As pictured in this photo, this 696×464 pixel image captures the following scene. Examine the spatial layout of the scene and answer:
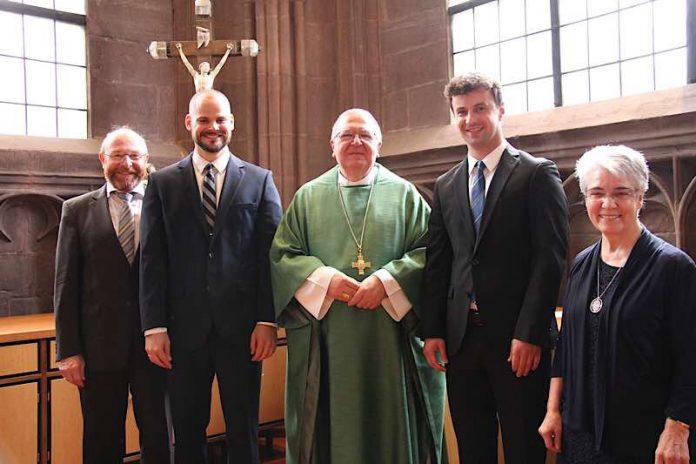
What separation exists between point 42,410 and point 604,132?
138 inches

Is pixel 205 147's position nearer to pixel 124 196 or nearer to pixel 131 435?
pixel 124 196

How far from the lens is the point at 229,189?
298 cm

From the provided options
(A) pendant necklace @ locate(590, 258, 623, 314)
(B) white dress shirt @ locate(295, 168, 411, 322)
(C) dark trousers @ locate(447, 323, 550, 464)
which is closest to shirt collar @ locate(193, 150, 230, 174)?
(B) white dress shirt @ locate(295, 168, 411, 322)

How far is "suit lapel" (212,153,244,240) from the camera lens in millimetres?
2939

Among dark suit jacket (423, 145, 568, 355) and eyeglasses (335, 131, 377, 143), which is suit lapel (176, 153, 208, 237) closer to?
eyeglasses (335, 131, 377, 143)

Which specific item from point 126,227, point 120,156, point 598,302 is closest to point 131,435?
point 126,227

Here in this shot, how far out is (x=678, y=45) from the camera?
4418mm

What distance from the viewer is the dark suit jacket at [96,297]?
9.95ft

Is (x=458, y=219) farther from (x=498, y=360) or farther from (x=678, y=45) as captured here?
(x=678, y=45)

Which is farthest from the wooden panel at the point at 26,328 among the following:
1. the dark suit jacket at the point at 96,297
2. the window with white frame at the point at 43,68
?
the window with white frame at the point at 43,68

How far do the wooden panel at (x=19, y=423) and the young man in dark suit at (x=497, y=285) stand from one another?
2.37 meters

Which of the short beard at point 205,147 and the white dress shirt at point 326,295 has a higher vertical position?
the short beard at point 205,147

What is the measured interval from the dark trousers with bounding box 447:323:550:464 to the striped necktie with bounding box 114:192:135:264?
56.6 inches

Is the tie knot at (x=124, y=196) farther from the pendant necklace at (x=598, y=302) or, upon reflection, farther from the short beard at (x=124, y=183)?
the pendant necklace at (x=598, y=302)
